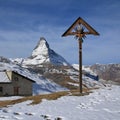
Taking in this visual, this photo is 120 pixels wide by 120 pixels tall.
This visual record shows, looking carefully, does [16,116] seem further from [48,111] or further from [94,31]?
[94,31]

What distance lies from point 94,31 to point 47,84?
455 ft

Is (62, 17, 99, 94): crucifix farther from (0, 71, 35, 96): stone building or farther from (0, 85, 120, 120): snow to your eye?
(0, 71, 35, 96): stone building

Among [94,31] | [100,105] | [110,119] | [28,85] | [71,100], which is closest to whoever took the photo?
[110,119]

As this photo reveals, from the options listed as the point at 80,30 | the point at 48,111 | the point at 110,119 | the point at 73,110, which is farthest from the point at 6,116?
the point at 80,30

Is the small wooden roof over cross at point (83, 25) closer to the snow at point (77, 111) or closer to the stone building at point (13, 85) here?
the snow at point (77, 111)

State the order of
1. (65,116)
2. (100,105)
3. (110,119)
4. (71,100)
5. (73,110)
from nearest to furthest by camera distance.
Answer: (110,119) → (65,116) → (73,110) → (100,105) → (71,100)

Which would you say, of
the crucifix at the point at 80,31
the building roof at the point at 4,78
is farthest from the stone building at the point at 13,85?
the crucifix at the point at 80,31

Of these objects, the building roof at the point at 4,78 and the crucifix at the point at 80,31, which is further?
the building roof at the point at 4,78

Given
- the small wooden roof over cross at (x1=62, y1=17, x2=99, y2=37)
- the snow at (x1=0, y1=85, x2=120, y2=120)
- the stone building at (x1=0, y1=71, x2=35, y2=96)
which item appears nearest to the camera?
the snow at (x1=0, y1=85, x2=120, y2=120)

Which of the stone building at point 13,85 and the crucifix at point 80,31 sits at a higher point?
the crucifix at point 80,31

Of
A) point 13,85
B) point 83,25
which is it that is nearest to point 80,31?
point 83,25

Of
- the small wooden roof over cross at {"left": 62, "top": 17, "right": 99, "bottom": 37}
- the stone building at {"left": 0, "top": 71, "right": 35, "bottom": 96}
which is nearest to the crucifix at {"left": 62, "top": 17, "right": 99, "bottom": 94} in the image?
the small wooden roof over cross at {"left": 62, "top": 17, "right": 99, "bottom": 37}

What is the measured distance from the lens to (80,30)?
3072cm

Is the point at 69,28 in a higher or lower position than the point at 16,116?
higher
